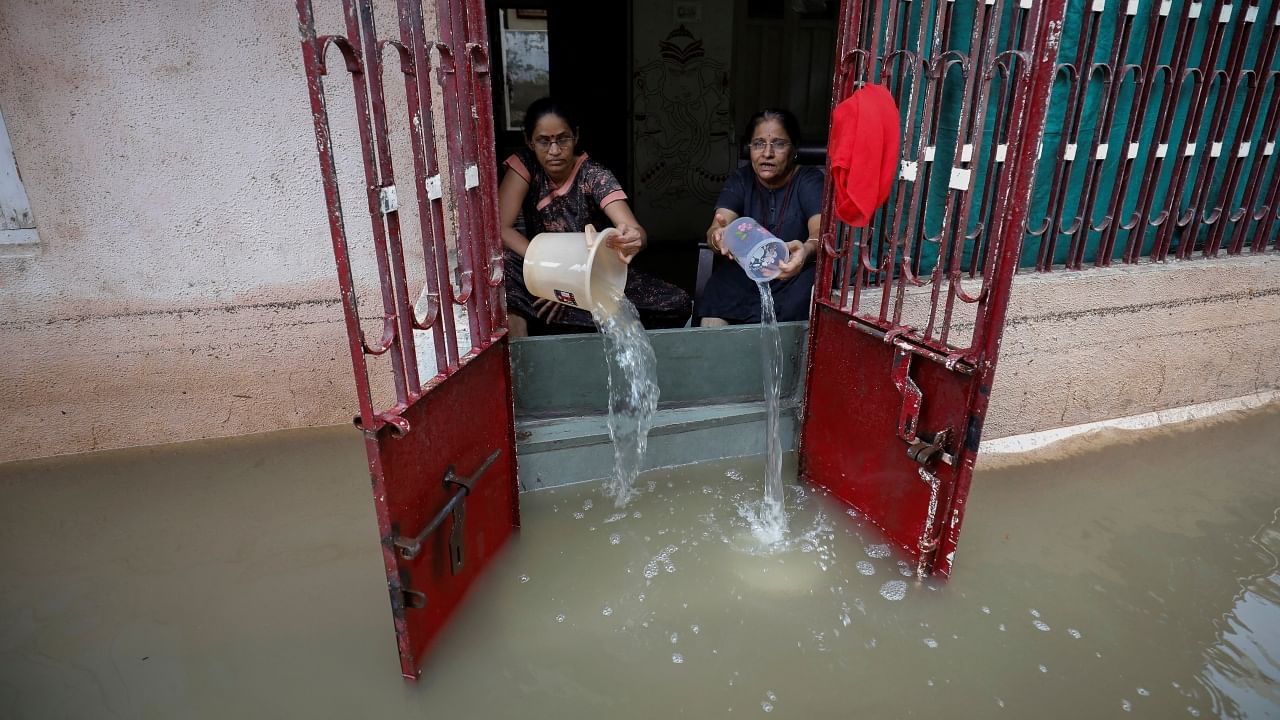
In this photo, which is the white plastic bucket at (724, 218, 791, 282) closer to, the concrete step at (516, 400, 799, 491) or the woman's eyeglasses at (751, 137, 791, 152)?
the woman's eyeglasses at (751, 137, 791, 152)

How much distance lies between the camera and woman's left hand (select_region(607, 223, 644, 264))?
265cm

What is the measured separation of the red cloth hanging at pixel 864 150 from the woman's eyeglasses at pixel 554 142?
1.22m

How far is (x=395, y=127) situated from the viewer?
2922mm

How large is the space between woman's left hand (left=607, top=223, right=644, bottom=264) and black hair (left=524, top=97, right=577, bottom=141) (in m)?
0.67

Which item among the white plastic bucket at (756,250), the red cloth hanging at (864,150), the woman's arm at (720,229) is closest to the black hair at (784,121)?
the woman's arm at (720,229)

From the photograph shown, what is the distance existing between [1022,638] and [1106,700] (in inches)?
10.7

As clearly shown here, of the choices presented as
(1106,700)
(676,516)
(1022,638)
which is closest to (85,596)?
(676,516)

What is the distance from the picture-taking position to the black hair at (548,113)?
305 centimetres

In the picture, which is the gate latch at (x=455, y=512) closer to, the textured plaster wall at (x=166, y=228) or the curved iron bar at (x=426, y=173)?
the curved iron bar at (x=426, y=173)

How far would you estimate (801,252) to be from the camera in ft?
9.39

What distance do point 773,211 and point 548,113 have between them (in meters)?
1.12

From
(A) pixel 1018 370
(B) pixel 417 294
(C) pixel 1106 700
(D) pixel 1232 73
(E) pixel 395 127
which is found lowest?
(C) pixel 1106 700

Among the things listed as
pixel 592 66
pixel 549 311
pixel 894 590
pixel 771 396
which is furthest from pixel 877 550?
pixel 592 66

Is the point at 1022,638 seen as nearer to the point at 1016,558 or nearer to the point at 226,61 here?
the point at 1016,558
